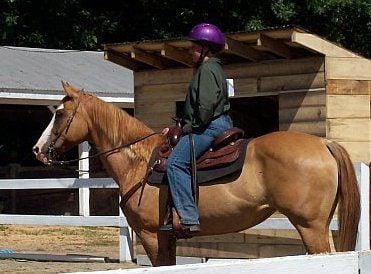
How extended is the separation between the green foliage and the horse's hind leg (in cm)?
2050

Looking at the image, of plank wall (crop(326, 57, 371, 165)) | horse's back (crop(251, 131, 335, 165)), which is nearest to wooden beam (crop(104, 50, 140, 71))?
plank wall (crop(326, 57, 371, 165))

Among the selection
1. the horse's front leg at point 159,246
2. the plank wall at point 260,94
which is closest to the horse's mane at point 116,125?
the horse's front leg at point 159,246

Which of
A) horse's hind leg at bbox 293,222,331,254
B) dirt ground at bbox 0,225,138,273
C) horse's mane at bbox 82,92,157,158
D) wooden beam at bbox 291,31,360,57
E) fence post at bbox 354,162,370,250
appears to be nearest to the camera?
horse's hind leg at bbox 293,222,331,254

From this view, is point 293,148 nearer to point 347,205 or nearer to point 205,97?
point 347,205

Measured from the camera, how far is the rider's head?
7812mm

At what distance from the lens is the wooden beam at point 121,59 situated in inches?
479

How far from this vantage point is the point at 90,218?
1291 cm

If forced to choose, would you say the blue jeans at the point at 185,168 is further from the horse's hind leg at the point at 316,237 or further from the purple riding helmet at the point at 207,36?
the horse's hind leg at the point at 316,237

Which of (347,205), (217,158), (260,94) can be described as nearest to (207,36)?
(217,158)

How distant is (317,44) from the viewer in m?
10.1

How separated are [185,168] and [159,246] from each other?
82cm

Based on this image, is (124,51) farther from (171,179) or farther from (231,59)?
(171,179)

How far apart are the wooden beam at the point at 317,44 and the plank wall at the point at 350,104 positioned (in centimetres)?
7

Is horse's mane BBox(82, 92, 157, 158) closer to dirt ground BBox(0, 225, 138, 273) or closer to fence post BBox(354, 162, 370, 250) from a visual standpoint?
fence post BBox(354, 162, 370, 250)
